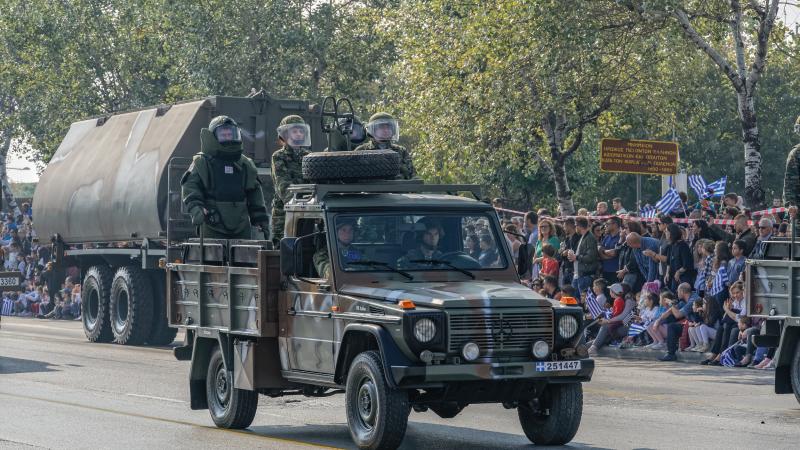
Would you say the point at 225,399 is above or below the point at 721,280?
below

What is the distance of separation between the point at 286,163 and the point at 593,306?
30.5 feet

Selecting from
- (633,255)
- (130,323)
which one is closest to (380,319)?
(633,255)

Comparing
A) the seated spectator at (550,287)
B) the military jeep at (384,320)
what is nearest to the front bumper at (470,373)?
the military jeep at (384,320)

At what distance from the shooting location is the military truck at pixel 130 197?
22.8 meters

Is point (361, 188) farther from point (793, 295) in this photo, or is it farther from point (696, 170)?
point (696, 170)

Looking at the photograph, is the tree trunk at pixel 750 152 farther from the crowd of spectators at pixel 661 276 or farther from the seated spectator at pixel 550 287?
the seated spectator at pixel 550 287

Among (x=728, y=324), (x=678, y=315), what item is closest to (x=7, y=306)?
(x=678, y=315)

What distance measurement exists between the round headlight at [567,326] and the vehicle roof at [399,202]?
1528 mm

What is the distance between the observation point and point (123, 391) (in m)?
16.3

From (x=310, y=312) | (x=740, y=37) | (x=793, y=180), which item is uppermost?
(x=740, y=37)

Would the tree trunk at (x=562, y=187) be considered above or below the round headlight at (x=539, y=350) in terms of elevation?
above

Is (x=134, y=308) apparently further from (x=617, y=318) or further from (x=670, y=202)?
(x=670, y=202)

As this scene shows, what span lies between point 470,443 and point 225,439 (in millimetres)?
2055

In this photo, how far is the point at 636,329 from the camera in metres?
21.3
